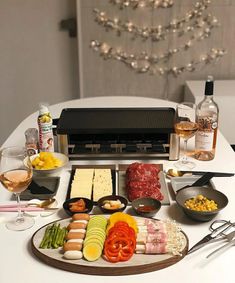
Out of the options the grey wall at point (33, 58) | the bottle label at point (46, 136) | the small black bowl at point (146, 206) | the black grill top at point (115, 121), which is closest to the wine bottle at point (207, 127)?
the black grill top at point (115, 121)

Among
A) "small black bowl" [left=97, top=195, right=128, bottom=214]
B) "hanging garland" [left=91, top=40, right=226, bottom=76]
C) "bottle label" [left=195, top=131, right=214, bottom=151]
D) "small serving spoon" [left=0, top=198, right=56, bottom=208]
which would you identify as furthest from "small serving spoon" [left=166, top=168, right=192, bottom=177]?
"hanging garland" [left=91, top=40, right=226, bottom=76]

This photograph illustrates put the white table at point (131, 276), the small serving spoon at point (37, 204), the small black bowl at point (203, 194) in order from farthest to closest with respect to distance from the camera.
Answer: the small serving spoon at point (37, 204) → the small black bowl at point (203, 194) → the white table at point (131, 276)

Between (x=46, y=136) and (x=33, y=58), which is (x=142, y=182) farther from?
(x=33, y=58)

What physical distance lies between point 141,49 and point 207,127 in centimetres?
190

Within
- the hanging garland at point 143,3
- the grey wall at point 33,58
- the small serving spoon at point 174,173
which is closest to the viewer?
the small serving spoon at point 174,173

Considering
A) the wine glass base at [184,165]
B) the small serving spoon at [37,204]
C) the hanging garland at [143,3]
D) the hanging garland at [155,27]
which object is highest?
the hanging garland at [143,3]

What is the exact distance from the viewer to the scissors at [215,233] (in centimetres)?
122

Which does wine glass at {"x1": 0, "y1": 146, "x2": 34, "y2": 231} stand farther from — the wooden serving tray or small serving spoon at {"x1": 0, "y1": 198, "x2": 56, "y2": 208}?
the wooden serving tray

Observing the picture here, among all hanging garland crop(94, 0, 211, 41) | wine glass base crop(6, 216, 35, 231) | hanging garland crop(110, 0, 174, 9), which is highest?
hanging garland crop(110, 0, 174, 9)

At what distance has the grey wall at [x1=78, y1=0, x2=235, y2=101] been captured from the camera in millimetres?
3418

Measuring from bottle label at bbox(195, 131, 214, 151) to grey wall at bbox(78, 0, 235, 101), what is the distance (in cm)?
186

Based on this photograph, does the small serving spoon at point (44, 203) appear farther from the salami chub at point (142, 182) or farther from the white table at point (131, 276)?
the salami chub at point (142, 182)

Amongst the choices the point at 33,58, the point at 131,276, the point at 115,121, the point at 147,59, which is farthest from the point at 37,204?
the point at 33,58

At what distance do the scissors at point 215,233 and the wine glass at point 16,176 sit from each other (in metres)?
0.49
